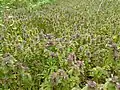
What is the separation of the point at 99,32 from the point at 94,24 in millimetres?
446

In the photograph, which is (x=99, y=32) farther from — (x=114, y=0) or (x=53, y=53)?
(x=114, y=0)

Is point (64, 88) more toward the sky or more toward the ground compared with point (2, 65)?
more toward the ground

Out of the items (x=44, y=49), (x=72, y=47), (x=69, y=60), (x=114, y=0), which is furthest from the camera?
(x=114, y=0)

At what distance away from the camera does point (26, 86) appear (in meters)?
2.76

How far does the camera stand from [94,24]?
466 cm

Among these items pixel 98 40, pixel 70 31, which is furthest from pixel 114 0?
pixel 98 40

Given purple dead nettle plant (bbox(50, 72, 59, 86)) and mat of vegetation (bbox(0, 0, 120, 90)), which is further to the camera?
mat of vegetation (bbox(0, 0, 120, 90))

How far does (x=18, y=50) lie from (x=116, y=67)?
0.95m

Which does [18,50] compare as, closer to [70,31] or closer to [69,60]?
[69,60]

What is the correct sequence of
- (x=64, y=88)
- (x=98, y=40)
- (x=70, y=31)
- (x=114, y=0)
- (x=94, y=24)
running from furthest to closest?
(x=114, y=0) < (x=94, y=24) < (x=70, y=31) < (x=98, y=40) < (x=64, y=88)

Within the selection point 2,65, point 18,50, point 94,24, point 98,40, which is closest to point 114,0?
point 94,24

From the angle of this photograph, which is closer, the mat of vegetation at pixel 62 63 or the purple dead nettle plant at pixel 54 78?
the purple dead nettle plant at pixel 54 78

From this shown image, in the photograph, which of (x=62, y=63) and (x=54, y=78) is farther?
(x=62, y=63)

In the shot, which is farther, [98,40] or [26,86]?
[98,40]
